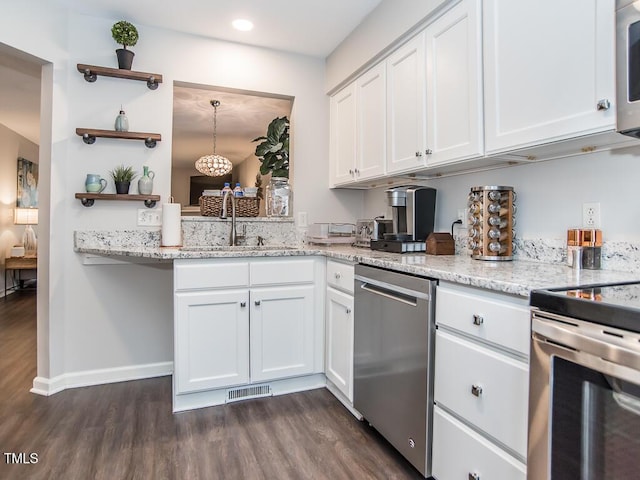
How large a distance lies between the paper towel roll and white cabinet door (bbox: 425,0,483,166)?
166cm

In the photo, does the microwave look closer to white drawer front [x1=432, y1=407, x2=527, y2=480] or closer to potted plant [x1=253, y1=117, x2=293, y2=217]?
white drawer front [x1=432, y1=407, x2=527, y2=480]

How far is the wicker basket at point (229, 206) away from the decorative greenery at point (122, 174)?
491mm

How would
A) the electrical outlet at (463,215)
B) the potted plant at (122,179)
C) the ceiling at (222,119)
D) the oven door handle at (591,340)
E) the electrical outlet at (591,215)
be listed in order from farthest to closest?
the ceiling at (222,119), the potted plant at (122,179), the electrical outlet at (463,215), the electrical outlet at (591,215), the oven door handle at (591,340)

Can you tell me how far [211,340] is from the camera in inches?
87.4

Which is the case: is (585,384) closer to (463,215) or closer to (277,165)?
(463,215)

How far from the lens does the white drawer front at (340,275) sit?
2.16m

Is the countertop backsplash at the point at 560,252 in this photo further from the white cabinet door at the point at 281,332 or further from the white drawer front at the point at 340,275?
the white cabinet door at the point at 281,332

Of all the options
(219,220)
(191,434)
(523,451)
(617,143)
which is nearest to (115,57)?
(219,220)

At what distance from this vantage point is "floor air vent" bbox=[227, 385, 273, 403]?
2.33 meters

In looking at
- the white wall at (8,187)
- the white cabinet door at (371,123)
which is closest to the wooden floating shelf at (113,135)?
→ the white cabinet door at (371,123)

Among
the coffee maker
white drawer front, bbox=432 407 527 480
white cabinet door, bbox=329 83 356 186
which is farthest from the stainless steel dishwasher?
white cabinet door, bbox=329 83 356 186

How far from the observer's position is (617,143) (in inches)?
57.1

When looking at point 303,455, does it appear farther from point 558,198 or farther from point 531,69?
point 531,69

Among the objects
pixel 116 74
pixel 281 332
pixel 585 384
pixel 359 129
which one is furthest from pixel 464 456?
pixel 116 74
